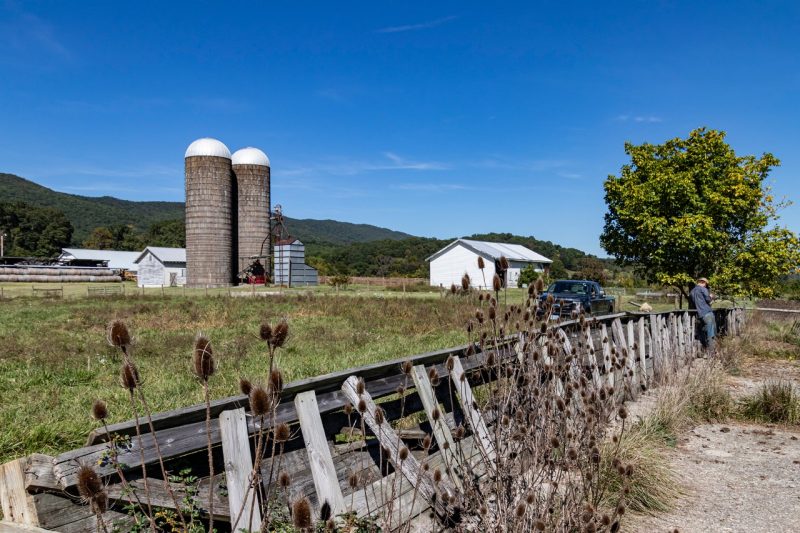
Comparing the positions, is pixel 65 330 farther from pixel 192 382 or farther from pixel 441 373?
pixel 441 373

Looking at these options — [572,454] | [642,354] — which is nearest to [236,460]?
[572,454]

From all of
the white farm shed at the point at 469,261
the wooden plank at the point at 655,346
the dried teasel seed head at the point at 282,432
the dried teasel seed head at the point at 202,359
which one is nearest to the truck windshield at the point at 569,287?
the wooden plank at the point at 655,346

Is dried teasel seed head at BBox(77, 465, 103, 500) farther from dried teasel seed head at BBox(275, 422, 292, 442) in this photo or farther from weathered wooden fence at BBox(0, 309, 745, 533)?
dried teasel seed head at BBox(275, 422, 292, 442)

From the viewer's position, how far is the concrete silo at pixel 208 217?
1761 inches

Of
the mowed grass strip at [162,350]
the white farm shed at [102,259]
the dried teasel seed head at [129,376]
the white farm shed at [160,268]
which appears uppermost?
the white farm shed at [102,259]

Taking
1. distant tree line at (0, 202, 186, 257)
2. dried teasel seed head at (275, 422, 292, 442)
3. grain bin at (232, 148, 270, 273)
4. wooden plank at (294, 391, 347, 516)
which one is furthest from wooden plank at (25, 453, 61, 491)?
distant tree line at (0, 202, 186, 257)

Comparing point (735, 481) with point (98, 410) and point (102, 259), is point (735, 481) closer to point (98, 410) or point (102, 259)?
point (98, 410)

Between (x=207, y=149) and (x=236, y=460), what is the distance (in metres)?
46.4

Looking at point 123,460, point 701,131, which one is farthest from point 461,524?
point 701,131

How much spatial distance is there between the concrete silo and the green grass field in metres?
21.6

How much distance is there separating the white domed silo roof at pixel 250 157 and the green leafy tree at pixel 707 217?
3605cm

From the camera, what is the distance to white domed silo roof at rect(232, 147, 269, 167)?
47.8 meters

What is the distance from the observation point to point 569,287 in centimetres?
2108

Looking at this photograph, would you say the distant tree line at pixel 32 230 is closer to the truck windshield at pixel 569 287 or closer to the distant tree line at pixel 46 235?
the distant tree line at pixel 46 235
